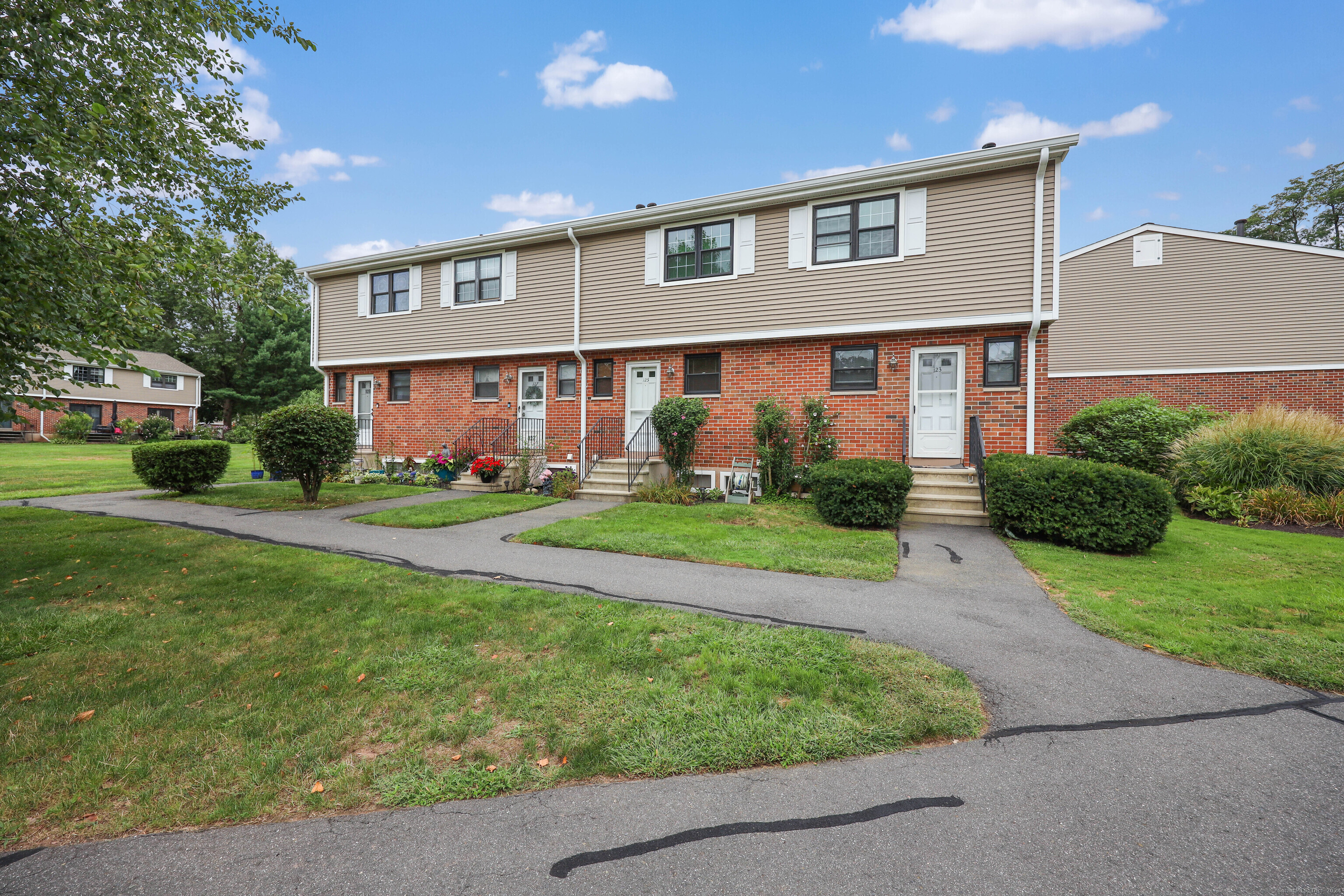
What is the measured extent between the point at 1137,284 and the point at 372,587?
73.8 feet

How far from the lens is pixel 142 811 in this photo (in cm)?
223

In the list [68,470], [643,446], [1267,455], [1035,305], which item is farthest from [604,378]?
[68,470]

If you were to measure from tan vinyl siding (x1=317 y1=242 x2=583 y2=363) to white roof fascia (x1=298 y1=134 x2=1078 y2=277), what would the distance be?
46 centimetres

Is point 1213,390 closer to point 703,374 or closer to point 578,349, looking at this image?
point 703,374

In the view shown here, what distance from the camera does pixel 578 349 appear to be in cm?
1330

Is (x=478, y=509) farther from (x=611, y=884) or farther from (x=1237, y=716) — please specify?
(x=1237, y=716)

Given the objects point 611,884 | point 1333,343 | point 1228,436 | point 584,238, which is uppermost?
point 584,238

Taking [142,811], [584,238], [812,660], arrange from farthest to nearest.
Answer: [584,238], [812,660], [142,811]

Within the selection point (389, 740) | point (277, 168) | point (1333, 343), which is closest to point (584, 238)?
point (277, 168)

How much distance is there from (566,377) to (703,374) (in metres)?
3.71

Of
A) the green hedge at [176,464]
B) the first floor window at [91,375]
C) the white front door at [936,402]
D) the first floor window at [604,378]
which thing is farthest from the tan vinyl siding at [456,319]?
the first floor window at [91,375]

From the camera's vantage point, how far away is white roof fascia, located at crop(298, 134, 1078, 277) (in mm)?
9773

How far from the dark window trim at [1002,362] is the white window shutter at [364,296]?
1602cm

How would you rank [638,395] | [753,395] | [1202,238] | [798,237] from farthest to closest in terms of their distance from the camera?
[1202,238] → [638,395] → [753,395] → [798,237]
